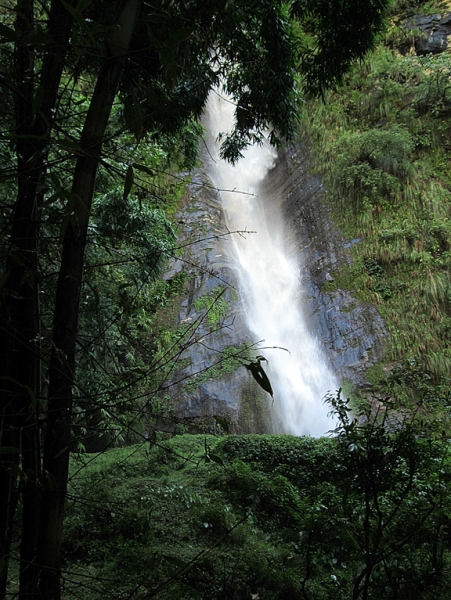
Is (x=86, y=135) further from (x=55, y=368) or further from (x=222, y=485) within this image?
(x=222, y=485)

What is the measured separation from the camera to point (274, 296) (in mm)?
12039

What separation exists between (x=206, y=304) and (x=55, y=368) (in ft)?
31.9

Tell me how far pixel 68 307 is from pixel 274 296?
1107 centimetres

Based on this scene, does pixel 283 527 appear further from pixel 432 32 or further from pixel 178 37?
pixel 432 32

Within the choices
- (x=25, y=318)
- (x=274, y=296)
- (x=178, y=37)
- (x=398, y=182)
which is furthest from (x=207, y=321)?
(x=178, y=37)

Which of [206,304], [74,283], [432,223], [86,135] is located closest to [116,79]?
[86,135]

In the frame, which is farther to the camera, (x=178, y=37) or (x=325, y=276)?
(x=325, y=276)

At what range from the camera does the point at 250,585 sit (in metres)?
2.70

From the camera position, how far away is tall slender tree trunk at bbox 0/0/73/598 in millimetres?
1021

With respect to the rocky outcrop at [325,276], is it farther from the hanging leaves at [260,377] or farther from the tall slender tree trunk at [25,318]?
the tall slender tree trunk at [25,318]

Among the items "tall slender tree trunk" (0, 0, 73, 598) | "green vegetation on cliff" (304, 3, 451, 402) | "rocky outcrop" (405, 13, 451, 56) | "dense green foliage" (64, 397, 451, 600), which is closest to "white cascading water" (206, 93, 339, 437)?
"green vegetation on cliff" (304, 3, 451, 402)

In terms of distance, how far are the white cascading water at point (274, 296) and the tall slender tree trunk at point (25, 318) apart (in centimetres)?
611

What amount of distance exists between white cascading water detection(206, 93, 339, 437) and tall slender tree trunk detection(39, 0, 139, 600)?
6177 mm

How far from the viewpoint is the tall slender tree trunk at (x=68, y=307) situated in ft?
3.29
